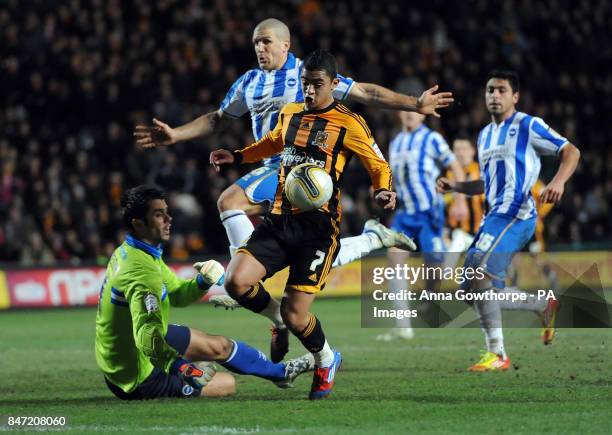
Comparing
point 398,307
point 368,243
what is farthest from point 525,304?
point 398,307

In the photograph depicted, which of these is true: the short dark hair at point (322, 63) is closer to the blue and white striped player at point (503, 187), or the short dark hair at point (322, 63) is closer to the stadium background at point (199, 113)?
the blue and white striped player at point (503, 187)

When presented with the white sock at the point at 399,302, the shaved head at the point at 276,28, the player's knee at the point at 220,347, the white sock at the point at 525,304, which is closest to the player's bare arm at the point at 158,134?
the shaved head at the point at 276,28

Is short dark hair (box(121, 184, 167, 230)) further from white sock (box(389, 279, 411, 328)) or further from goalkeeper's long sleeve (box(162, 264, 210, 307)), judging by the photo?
white sock (box(389, 279, 411, 328))

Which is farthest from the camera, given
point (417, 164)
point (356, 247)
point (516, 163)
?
point (417, 164)

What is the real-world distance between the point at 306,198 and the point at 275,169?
1.92 metres

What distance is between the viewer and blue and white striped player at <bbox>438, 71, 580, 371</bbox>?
948cm

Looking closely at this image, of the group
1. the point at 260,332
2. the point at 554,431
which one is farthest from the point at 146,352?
the point at 260,332

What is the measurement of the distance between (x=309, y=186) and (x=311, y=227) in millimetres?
360

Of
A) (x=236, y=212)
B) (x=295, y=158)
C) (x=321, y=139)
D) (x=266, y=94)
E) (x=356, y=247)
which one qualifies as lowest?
(x=356, y=247)

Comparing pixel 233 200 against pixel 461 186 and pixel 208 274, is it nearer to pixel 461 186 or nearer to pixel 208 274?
pixel 208 274

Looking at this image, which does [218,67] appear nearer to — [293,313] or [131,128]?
[131,128]

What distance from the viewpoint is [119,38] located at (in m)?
20.6

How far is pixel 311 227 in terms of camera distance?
25.1ft

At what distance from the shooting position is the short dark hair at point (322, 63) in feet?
24.9
